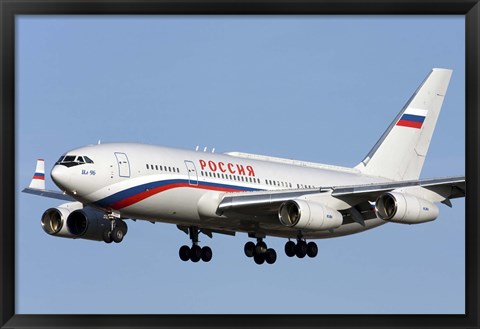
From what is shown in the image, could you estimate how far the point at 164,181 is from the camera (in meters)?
42.9

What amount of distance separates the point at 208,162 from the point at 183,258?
283 inches

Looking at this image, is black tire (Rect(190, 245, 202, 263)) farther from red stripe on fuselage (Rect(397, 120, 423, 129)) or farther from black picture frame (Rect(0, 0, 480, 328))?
black picture frame (Rect(0, 0, 480, 328))

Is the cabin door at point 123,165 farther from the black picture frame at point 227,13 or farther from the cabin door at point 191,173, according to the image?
the black picture frame at point 227,13

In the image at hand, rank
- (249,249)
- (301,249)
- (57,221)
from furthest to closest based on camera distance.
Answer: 1. (249,249)
2. (301,249)
3. (57,221)

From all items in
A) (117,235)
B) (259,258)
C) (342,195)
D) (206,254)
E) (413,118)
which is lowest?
(259,258)

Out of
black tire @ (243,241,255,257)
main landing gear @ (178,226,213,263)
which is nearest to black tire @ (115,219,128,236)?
main landing gear @ (178,226,213,263)

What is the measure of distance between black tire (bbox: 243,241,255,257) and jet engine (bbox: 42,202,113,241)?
25.0 feet

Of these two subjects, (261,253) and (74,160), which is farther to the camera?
(261,253)

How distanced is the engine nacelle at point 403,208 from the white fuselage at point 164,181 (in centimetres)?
551

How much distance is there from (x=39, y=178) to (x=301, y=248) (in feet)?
49.9

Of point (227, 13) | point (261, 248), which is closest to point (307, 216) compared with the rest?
point (261, 248)

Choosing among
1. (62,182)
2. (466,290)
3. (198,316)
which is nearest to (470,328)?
(466,290)

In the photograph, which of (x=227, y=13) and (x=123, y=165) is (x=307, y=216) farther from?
(x=227, y=13)

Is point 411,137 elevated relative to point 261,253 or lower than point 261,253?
elevated
